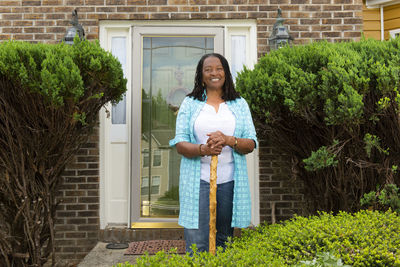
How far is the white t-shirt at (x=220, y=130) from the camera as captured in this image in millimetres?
2730

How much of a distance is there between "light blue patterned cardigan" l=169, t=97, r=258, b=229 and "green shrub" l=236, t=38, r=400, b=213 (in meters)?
0.71

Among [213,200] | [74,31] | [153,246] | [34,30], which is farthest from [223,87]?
[34,30]

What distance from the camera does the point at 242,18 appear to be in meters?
4.68

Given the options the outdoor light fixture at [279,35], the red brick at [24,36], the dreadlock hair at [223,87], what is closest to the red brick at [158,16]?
Answer: the outdoor light fixture at [279,35]

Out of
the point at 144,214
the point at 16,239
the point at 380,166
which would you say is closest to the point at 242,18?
the point at 380,166

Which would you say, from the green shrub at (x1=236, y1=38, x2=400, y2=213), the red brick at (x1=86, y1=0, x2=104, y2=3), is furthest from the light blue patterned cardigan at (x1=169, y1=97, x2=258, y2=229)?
the red brick at (x1=86, y1=0, x2=104, y2=3)

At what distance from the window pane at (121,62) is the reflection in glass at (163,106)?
253 millimetres

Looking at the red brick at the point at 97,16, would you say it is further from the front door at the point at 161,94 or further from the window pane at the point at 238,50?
the window pane at the point at 238,50

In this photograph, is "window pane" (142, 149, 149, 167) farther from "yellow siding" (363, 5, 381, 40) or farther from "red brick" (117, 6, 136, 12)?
"yellow siding" (363, 5, 381, 40)

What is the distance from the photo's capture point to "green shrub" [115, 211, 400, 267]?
215 cm

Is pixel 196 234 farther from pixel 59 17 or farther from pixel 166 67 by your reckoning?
pixel 59 17

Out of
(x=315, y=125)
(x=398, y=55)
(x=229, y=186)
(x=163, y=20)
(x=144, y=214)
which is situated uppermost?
(x=163, y=20)

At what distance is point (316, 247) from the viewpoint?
248cm

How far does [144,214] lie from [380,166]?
9.20 feet
